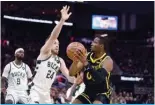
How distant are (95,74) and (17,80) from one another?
12.5 feet

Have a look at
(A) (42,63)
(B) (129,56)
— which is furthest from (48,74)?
(B) (129,56)

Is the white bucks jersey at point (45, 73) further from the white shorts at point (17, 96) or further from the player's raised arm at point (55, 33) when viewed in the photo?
the white shorts at point (17, 96)

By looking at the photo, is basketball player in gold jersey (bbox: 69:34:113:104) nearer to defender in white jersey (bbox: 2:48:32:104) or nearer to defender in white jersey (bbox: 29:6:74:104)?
defender in white jersey (bbox: 29:6:74:104)

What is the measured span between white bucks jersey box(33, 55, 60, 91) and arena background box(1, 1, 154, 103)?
1407cm

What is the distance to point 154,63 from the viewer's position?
88.8ft

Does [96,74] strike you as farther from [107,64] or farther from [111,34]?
[111,34]

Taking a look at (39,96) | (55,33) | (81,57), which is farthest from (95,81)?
(39,96)

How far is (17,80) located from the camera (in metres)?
9.80

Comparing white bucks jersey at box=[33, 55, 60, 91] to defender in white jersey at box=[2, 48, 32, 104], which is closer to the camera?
white bucks jersey at box=[33, 55, 60, 91]

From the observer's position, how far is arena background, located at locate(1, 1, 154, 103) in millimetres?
24344

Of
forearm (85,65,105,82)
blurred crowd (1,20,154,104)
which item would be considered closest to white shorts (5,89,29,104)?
forearm (85,65,105,82)

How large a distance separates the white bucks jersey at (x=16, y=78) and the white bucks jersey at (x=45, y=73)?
6.15ft

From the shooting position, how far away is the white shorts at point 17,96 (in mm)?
9560

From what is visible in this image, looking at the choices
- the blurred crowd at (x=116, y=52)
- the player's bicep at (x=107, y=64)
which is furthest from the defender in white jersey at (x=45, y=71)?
Answer: the blurred crowd at (x=116, y=52)
